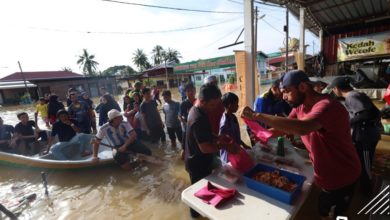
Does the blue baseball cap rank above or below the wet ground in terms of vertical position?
above

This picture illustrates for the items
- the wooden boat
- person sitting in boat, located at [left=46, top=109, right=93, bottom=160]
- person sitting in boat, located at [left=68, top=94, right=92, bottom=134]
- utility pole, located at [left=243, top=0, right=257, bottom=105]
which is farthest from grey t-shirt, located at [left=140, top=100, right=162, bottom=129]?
utility pole, located at [left=243, top=0, right=257, bottom=105]

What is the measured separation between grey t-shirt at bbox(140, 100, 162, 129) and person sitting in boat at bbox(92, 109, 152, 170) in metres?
1.02

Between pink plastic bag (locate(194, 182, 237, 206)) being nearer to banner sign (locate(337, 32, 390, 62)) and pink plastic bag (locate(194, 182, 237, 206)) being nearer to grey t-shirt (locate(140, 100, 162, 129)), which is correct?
Result: grey t-shirt (locate(140, 100, 162, 129))

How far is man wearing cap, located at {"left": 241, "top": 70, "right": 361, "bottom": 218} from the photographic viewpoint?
5.36 ft

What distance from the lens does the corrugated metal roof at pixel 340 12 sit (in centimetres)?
855

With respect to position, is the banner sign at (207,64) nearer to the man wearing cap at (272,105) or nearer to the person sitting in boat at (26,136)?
the man wearing cap at (272,105)

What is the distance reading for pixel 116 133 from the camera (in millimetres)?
4629

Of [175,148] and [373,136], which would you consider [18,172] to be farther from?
[373,136]

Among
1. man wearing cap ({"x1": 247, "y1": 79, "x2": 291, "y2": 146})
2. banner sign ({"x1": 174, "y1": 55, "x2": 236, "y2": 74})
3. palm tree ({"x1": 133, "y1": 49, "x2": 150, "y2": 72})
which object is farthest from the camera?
palm tree ({"x1": 133, "y1": 49, "x2": 150, "y2": 72})

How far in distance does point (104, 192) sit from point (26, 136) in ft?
12.9

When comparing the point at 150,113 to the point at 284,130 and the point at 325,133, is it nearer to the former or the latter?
the point at 284,130

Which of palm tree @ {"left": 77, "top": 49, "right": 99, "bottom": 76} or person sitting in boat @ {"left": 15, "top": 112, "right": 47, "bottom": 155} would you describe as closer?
person sitting in boat @ {"left": 15, "top": 112, "right": 47, "bottom": 155}

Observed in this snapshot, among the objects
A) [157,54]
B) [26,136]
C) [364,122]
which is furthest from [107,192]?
[157,54]

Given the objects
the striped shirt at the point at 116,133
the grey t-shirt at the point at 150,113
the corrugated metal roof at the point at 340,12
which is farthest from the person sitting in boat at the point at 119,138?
the corrugated metal roof at the point at 340,12
